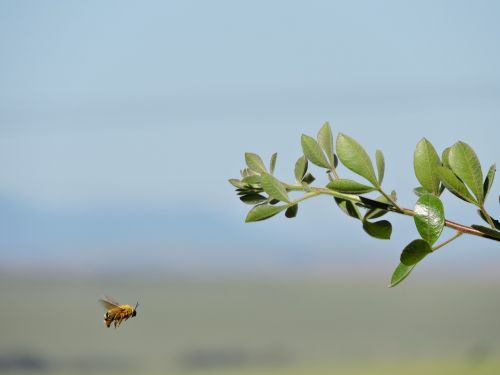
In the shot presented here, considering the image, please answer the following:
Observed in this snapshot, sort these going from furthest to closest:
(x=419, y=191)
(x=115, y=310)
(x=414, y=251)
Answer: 1. (x=115, y=310)
2. (x=419, y=191)
3. (x=414, y=251)

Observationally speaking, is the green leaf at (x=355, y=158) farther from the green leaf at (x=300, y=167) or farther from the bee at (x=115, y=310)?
the bee at (x=115, y=310)

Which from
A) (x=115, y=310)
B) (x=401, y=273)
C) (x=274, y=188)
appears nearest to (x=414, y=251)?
(x=401, y=273)

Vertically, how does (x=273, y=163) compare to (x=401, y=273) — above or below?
above

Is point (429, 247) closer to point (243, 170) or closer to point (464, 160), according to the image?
point (464, 160)

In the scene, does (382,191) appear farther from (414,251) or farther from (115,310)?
(115,310)

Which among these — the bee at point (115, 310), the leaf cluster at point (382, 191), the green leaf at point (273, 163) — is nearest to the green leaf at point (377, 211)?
the leaf cluster at point (382, 191)

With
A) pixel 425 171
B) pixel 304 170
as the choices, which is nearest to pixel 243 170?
pixel 304 170

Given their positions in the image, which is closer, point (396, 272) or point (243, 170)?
point (396, 272)
